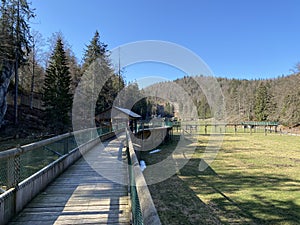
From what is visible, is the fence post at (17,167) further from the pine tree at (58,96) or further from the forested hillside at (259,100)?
the forested hillside at (259,100)

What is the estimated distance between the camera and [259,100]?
205ft

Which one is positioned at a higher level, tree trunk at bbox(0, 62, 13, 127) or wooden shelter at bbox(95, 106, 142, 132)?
tree trunk at bbox(0, 62, 13, 127)

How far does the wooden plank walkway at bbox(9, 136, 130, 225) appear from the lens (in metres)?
3.41

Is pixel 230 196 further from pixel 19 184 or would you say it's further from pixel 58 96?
pixel 58 96

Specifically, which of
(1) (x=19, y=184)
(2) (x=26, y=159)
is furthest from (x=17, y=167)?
(2) (x=26, y=159)

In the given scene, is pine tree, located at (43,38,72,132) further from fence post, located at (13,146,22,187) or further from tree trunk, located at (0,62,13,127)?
fence post, located at (13,146,22,187)

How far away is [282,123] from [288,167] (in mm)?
42309

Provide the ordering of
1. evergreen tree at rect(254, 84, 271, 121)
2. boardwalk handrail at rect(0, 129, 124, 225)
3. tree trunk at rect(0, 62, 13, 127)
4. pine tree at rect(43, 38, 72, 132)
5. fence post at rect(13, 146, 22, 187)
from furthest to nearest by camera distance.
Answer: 1. evergreen tree at rect(254, 84, 271, 121)
2. pine tree at rect(43, 38, 72, 132)
3. tree trunk at rect(0, 62, 13, 127)
4. fence post at rect(13, 146, 22, 187)
5. boardwalk handrail at rect(0, 129, 124, 225)

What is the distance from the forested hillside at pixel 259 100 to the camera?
4616 centimetres

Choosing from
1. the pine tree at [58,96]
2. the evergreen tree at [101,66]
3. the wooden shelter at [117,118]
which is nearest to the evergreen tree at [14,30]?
the pine tree at [58,96]

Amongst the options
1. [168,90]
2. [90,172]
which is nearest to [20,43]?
[90,172]

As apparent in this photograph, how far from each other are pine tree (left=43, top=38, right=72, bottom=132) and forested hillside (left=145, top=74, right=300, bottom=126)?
33449 millimetres

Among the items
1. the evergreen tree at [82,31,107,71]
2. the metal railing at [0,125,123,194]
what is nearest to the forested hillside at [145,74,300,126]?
the evergreen tree at [82,31,107,71]

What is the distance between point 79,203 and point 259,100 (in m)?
67.0
